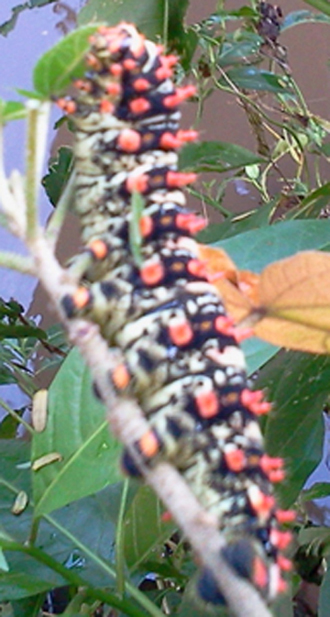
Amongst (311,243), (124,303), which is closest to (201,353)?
(124,303)

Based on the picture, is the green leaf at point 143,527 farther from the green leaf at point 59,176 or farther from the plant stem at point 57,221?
the green leaf at point 59,176

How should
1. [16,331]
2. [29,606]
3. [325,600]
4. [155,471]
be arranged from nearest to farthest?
[155,471]
[325,600]
[29,606]
[16,331]

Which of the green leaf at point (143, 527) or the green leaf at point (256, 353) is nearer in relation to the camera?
the green leaf at point (256, 353)

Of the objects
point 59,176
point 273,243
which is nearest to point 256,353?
point 273,243

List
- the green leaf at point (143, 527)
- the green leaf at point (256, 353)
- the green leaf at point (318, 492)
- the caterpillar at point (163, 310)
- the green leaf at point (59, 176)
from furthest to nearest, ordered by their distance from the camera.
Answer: the green leaf at point (59, 176), the green leaf at point (318, 492), the green leaf at point (143, 527), the green leaf at point (256, 353), the caterpillar at point (163, 310)

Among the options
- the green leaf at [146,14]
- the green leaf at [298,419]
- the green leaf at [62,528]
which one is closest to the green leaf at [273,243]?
the green leaf at [298,419]

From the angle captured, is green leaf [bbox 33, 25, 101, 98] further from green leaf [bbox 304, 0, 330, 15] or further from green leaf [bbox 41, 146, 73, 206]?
green leaf [bbox 41, 146, 73, 206]

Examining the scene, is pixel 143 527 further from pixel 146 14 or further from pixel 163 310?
pixel 146 14
